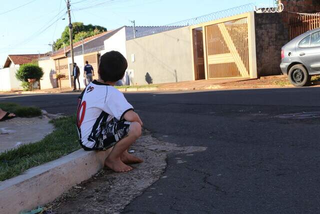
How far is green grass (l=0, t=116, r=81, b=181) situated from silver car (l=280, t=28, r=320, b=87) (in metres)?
8.13

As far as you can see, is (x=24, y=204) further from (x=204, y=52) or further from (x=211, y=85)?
(x=204, y=52)

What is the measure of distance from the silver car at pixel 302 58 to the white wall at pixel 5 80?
138 ft

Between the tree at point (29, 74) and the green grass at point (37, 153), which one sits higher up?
the tree at point (29, 74)

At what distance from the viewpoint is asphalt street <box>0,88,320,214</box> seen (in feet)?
9.03

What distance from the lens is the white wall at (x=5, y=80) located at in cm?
4709

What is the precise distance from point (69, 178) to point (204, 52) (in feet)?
58.0

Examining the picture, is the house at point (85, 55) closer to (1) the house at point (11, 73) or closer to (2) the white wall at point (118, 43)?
(2) the white wall at point (118, 43)

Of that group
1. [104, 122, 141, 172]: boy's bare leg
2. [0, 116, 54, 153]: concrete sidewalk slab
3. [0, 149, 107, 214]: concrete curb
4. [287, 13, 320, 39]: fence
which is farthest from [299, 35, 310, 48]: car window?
[0, 149, 107, 214]: concrete curb

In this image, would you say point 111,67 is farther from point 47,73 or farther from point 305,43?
point 47,73

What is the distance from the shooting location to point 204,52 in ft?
66.6

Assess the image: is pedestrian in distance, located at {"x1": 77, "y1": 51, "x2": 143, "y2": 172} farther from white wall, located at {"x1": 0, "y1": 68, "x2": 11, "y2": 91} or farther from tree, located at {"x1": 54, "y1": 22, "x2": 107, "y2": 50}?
tree, located at {"x1": 54, "y1": 22, "x2": 107, "y2": 50}

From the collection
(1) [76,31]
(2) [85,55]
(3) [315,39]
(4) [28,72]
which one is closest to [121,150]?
(3) [315,39]

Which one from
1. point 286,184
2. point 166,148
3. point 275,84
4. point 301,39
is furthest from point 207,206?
point 275,84

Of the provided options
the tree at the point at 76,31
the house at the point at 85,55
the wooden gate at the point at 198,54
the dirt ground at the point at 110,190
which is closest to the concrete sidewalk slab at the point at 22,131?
the dirt ground at the point at 110,190
